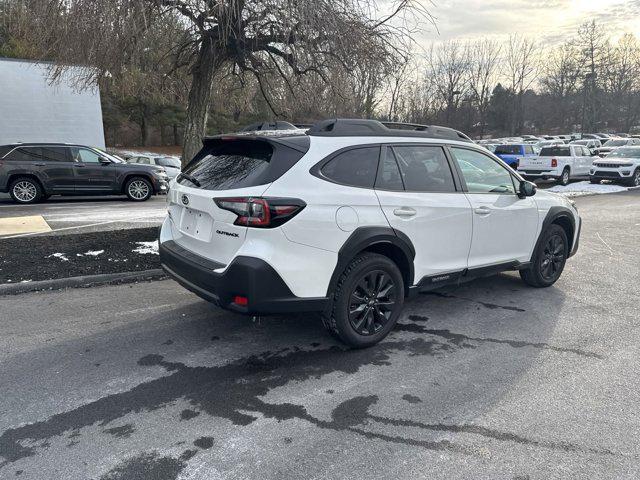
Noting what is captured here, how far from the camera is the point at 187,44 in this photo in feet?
26.7

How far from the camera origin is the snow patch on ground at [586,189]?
16.9m

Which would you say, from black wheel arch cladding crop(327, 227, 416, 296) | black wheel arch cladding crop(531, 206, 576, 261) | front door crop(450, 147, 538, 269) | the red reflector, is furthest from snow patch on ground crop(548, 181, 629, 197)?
the red reflector

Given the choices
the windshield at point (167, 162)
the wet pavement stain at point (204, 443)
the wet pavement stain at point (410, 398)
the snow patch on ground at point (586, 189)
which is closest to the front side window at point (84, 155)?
the windshield at point (167, 162)

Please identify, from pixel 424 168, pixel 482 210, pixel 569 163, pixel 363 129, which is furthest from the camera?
pixel 569 163

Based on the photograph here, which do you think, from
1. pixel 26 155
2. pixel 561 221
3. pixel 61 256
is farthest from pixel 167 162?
pixel 561 221

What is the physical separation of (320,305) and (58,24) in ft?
17.4

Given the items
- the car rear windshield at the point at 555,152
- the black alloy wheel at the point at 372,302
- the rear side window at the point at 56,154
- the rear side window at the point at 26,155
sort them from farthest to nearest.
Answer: the car rear windshield at the point at 555,152, the rear side window at the point at 56,154, the rear side window at the point at 26,155, the black alloy wheel at the point at 372,302

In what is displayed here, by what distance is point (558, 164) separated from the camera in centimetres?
1919

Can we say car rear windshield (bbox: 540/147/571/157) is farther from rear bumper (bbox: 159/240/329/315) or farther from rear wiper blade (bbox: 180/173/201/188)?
rear bumper (bbox: 159/240/329/315)

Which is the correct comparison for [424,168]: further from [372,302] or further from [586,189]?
[586,189]

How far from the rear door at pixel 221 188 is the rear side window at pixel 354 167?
11.8 inches

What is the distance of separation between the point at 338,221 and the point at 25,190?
11.9 metres

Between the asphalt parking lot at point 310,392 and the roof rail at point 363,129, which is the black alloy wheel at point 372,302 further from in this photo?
the roof rail at point 363,129

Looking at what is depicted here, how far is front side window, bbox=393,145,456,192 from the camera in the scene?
421 centimetres
